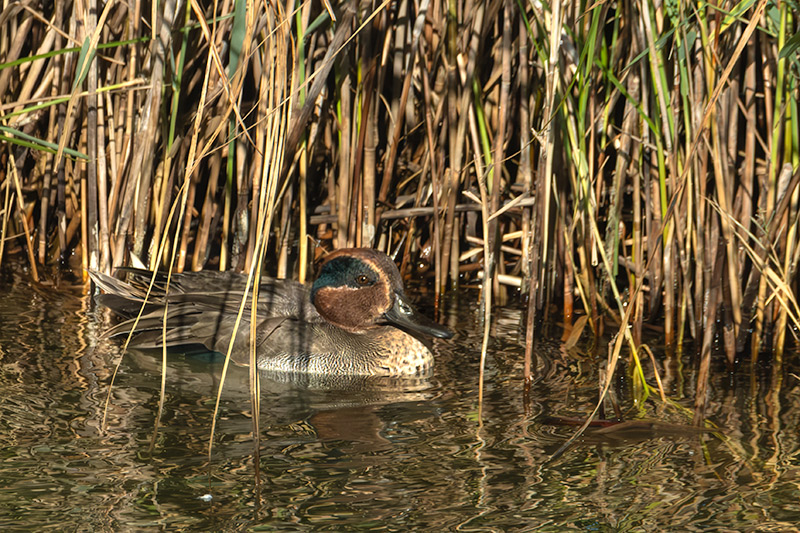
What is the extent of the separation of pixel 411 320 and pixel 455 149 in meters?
0.88

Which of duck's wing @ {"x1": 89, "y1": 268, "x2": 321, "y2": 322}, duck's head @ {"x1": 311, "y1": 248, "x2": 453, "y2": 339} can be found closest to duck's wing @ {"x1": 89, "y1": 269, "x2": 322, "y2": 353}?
duck's wing @ {"x1": 89, "y1": 268, "x2": 321, "y2": 322}

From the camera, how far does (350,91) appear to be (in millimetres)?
4656

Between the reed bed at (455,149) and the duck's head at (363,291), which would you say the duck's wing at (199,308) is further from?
the reed bed at (455,149)

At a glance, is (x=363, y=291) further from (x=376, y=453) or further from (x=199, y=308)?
(x=376, y=453)

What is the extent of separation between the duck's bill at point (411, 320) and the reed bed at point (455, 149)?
39 cm

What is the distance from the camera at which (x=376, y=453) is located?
10.2 feet

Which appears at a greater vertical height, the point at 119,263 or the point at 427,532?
the point at 119,263

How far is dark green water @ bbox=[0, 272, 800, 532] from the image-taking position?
2.68 metres

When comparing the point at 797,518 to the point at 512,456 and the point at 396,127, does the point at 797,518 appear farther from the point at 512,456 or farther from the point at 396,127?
the point at 396,127

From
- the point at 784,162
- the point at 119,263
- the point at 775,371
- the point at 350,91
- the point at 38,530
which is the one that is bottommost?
the point at 38,530

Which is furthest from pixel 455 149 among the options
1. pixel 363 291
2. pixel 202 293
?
pixel 202 293

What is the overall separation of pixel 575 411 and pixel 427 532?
107 cm

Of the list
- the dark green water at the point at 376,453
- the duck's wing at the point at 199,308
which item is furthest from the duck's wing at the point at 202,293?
the dark green water at the point at 376,453

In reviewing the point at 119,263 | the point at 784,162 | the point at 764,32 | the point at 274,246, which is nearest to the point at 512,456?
the point at 784,162
